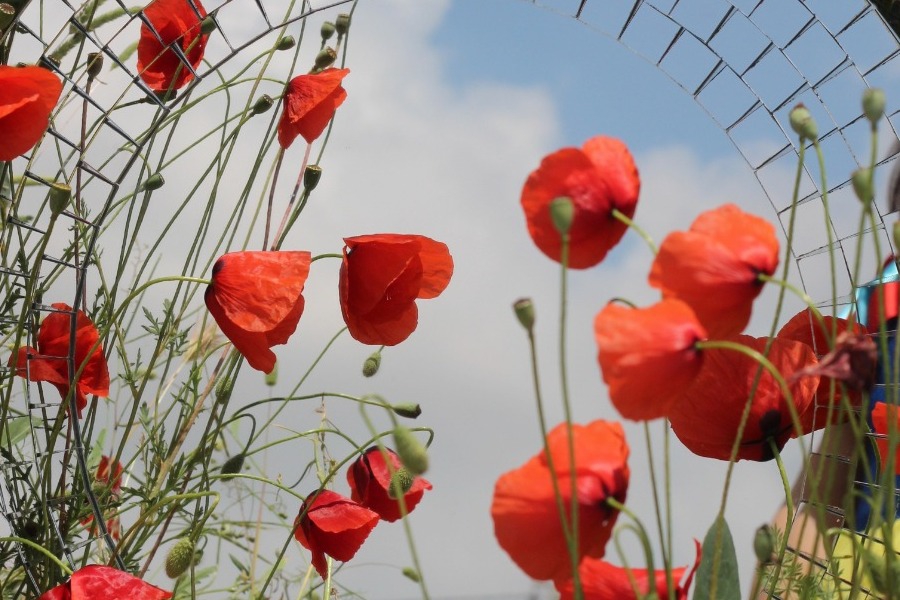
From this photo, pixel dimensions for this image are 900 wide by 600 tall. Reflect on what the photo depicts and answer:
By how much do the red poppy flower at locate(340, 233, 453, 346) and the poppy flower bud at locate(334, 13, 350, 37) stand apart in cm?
24

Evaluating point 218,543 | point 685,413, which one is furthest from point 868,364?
point 218,543

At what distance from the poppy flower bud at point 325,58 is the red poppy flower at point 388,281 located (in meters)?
0.21

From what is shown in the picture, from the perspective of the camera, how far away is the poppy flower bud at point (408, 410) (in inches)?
22.5

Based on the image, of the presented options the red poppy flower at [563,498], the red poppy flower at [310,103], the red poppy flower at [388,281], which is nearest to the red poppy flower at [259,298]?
the red poppy flower at [388,281]

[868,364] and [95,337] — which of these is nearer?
[868,364]

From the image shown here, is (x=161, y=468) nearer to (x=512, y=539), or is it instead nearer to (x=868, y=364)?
(x=512, y=539)

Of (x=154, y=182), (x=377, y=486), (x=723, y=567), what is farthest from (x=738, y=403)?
(x=154, y=182)

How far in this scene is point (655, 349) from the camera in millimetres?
323

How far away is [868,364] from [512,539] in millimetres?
125

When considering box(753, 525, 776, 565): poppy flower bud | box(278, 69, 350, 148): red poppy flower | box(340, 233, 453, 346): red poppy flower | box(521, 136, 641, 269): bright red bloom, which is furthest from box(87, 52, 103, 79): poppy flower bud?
box(753, 525, 776, 565): poppy flower bud

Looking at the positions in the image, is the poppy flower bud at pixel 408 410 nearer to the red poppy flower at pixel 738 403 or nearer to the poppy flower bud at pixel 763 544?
the red poppy flower at pixel 738 403

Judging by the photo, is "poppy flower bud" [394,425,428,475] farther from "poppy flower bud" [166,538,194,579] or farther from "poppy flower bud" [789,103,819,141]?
"poppy flower bud" [166,538,194,579]

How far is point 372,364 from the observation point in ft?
2.26

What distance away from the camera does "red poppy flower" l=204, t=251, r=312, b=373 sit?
58cm
